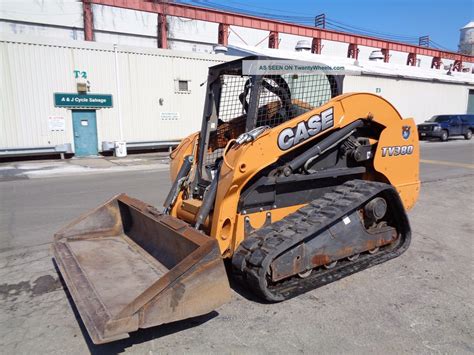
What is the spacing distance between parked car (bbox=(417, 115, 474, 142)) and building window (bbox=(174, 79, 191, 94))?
50.4ft

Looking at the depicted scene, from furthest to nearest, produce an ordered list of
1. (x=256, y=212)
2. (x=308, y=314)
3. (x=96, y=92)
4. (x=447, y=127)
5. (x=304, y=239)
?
(x=447, y=127)
(x=96, y=92)
(x=256, y=212)
(x=304, y=239)
(x=308, y=314)

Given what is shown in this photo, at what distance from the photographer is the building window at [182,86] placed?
17.8m

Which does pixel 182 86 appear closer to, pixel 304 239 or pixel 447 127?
pixel 304 239

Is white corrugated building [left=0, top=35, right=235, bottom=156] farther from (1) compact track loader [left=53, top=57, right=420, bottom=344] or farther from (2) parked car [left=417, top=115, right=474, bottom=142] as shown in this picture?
(2) parked car [left=417, top=115, right=474, bottom=142]

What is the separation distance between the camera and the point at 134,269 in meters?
3.80

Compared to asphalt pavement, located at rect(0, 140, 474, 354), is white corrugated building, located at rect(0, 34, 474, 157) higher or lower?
higher

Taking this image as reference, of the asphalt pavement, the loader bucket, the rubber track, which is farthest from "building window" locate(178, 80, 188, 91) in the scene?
the rubber track

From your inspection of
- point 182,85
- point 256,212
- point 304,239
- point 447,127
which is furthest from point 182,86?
point 447,127

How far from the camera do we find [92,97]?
15875 millimetres

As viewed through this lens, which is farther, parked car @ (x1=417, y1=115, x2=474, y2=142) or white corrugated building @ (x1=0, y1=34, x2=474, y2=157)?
parked car @ (x1=417, y1=115, x2=474, y2=142)

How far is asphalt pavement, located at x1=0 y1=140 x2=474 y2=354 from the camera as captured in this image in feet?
9.78

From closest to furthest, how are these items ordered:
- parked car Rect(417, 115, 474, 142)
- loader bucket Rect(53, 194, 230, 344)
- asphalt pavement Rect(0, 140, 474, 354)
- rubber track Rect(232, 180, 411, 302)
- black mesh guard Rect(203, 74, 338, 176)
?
loader bucket Rect(53, 194, 230, 344) → asphalt pavement Rect(0, 140, 474, 354) → rubber track Rect(232, 180, 411, 302) → black mesh guard Rect(203, 74, 338, 176) → parked car Rect(417, 115, 474, 142)

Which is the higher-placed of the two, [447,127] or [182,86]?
[182,86]

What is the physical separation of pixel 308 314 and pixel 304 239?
0.69 meters
